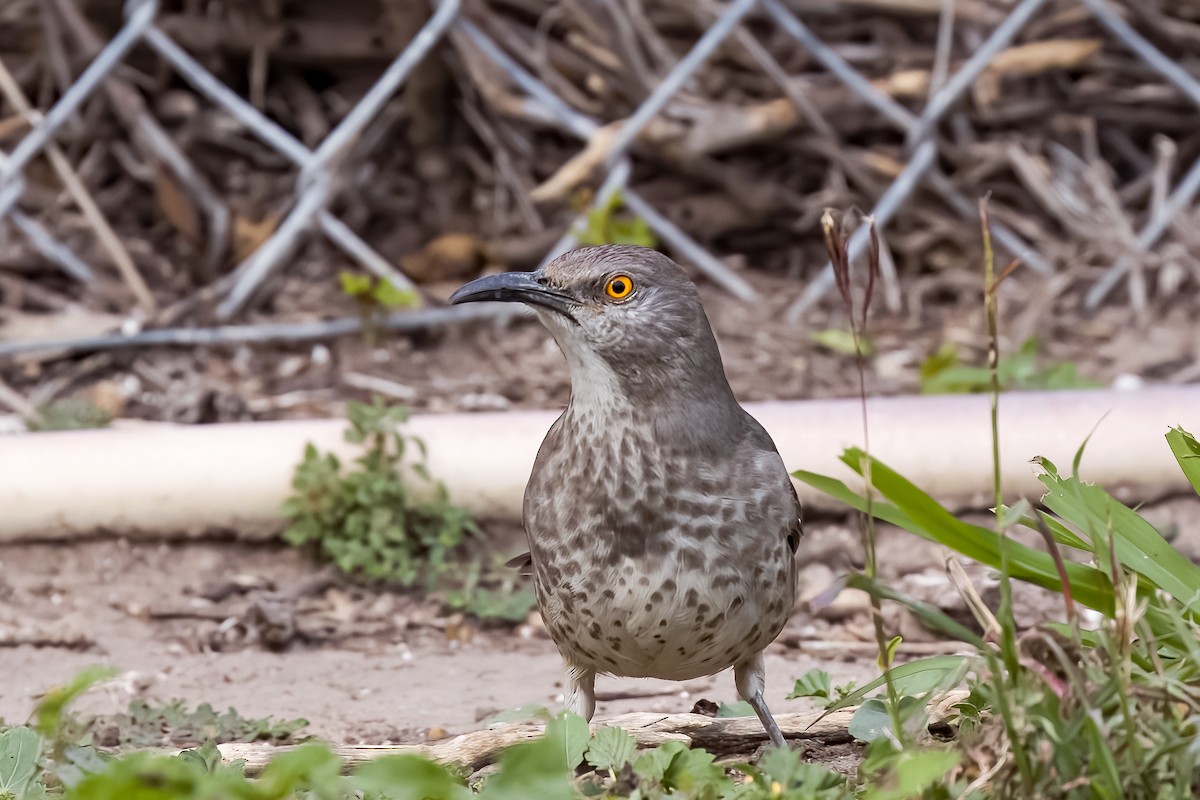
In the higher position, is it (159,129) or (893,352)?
(159,129)

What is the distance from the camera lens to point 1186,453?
2.54 meters

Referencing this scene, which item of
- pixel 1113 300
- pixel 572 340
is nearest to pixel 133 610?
pixel 572 340

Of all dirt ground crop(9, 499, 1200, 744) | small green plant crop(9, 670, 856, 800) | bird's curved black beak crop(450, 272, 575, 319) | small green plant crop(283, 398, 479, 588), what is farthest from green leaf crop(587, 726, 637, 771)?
small green plant crop(283, 398, 479, 588)

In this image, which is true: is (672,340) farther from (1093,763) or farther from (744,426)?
(1093,763)

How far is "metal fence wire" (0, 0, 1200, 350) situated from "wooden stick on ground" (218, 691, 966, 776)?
117 inches

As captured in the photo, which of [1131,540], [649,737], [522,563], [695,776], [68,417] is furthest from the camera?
[68,417]

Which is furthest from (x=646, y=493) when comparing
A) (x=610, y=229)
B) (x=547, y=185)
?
(x=547, y=185)

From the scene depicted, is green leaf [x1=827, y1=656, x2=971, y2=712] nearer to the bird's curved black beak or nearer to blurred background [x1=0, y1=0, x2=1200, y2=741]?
the bird's curved black beak

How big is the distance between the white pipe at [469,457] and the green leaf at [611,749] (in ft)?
6.74

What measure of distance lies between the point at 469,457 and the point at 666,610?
1892mm

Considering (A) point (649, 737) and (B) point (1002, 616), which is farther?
(A) point (649, 737)

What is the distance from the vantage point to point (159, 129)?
597cm

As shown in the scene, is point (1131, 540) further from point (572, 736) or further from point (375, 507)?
point (375, 507)

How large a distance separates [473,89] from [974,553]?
4177 millimetres
